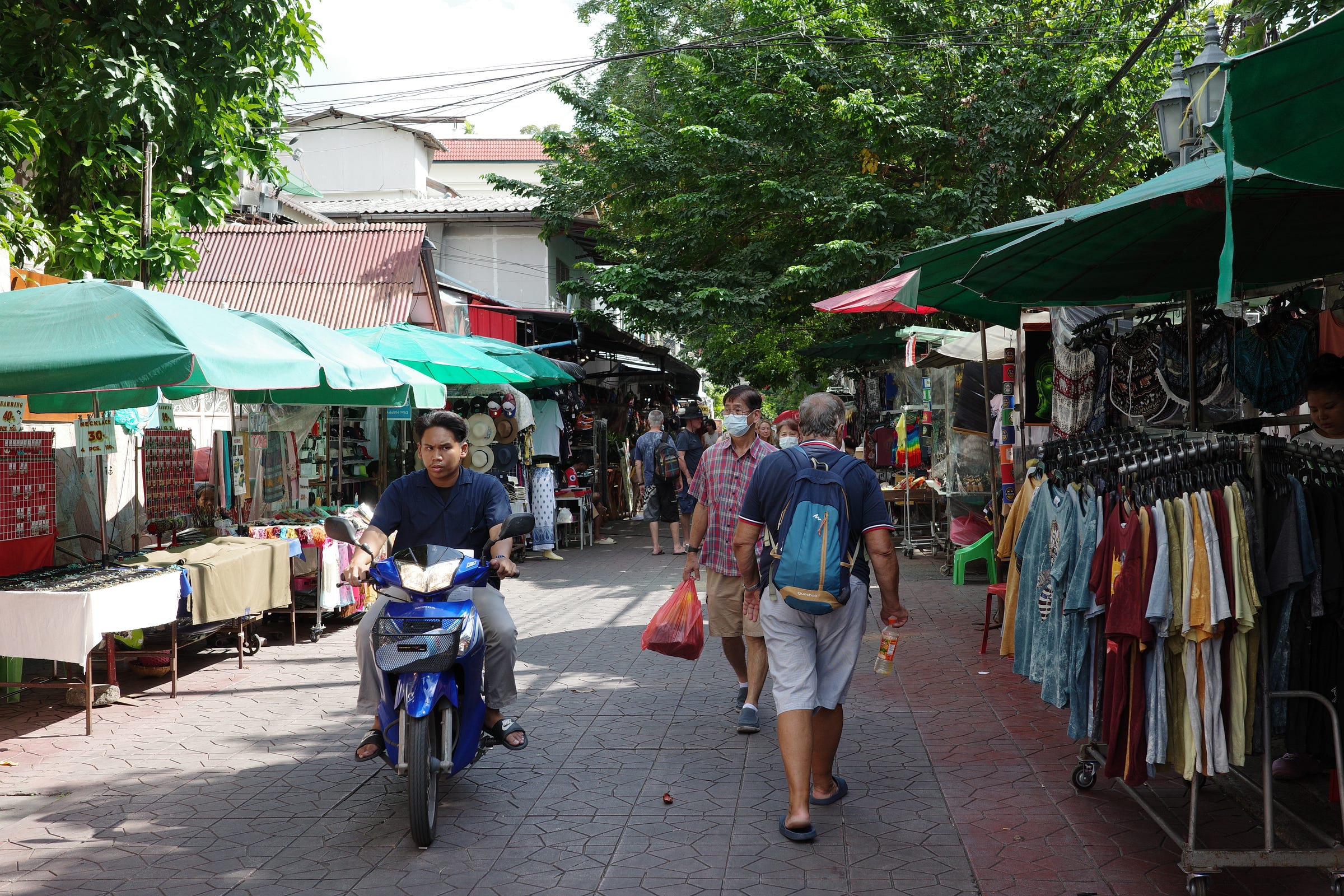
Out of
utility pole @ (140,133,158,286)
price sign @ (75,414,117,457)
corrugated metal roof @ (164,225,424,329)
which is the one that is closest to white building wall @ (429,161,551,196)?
corrugated metal roof @ (164,225,424,329)

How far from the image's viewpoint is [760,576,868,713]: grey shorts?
15.5ft

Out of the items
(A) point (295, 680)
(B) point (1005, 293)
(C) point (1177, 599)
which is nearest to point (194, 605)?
(A) point (295, 680)

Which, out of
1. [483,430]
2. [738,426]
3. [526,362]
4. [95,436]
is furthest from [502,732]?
[483,430]

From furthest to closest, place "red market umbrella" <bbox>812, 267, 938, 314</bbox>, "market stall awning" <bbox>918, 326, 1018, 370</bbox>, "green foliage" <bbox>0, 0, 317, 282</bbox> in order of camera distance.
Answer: "market stall awning" <bbox>918, 326, 1018, 370</bbox>
"red market umbrella" <bbox>812, 267, 938, 314</bbox>
"green foliage" <bbox>0, 0, 317, 282</bbox>

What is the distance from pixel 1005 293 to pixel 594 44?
1109 inches

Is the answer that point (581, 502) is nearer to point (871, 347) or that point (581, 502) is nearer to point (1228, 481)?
point (871, 347)

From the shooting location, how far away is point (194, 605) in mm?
7527

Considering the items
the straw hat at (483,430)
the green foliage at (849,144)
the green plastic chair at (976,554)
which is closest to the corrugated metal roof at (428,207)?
the green foliage at (849,144)

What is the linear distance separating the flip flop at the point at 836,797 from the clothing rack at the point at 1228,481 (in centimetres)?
129

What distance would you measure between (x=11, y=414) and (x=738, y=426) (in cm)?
552

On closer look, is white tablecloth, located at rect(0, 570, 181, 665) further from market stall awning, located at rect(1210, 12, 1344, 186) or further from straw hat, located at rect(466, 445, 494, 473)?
straw hat, located at rect(466, 445, 494, 473)

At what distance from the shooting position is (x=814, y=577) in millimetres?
4613

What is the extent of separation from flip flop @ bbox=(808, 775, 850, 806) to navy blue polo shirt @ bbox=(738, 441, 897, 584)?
3.43 ft

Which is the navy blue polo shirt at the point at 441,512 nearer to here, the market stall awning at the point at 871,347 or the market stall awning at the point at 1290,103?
the market stall awning at the point at 1290,103
